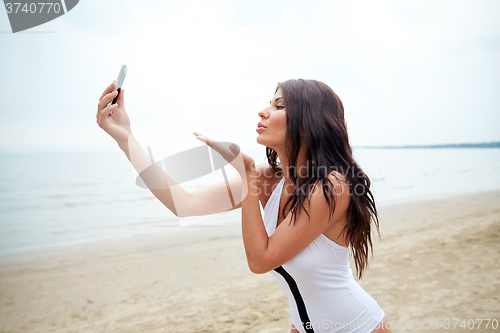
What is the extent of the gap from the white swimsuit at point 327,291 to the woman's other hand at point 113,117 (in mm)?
1008

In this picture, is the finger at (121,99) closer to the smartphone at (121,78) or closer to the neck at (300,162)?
A: the smartphone at (121,78)

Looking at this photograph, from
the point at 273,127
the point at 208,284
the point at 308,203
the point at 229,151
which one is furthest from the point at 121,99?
the point at 208,284

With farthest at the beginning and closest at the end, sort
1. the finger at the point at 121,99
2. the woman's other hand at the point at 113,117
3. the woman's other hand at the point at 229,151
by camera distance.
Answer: the finger at the point at 121,99 → the woman's other hand at the point at 113,117 → the woman's other hand at the point at 229,151

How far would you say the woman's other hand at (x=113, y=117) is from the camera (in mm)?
1540

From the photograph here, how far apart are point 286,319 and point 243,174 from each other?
3540 millimetres

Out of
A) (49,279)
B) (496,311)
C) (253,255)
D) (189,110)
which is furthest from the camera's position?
(49,279)

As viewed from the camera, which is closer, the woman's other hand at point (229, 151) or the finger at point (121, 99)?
the woman's other hand at point (229, 151)

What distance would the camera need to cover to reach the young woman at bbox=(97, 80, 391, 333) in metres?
1.48

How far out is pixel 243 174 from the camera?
1.55m

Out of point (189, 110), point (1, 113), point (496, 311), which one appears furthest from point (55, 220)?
point (1, 113)

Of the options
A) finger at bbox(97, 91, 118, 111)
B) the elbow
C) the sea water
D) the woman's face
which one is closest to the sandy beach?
the sea water

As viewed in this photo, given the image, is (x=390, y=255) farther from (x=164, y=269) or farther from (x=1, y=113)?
(x=1, y=113)

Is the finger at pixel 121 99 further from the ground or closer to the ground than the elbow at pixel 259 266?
further from the ground

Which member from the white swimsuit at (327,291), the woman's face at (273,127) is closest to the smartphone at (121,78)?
the woman's face at (273,127)
